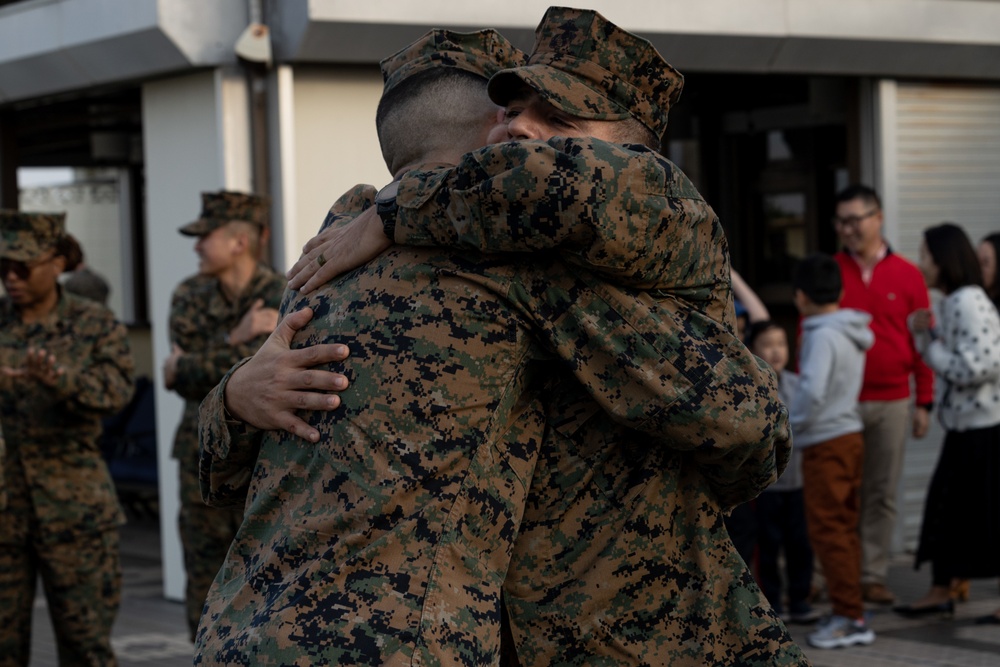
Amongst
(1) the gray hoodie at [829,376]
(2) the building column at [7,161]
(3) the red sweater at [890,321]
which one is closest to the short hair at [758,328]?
(1) the gray hoodie at [829,376]

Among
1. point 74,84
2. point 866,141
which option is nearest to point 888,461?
point 866,141

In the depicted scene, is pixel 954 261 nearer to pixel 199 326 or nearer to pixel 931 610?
pixel 931 610

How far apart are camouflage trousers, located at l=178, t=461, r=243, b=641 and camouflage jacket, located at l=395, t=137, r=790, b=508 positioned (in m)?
4.06

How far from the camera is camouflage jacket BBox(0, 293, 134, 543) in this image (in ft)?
19.1

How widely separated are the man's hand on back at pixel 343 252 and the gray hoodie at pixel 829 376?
4657mm

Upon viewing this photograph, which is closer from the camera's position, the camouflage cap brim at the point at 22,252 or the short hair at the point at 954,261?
the camouflage cap brim at the point at 22,252

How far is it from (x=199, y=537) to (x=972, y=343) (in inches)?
149

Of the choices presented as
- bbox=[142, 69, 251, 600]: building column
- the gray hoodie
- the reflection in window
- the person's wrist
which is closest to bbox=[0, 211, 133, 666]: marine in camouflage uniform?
bbox=[142, 69, 251, 600]: building column

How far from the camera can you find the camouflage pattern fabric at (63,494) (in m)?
5.79

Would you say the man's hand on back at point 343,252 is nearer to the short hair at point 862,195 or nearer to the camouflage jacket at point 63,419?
the camouflage jacket at point 63,419

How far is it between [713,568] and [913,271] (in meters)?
5.76

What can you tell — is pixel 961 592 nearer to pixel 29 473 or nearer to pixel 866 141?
pixel 866 141

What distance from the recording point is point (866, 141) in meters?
9.08

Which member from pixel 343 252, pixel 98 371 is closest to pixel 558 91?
pixel 343 252
